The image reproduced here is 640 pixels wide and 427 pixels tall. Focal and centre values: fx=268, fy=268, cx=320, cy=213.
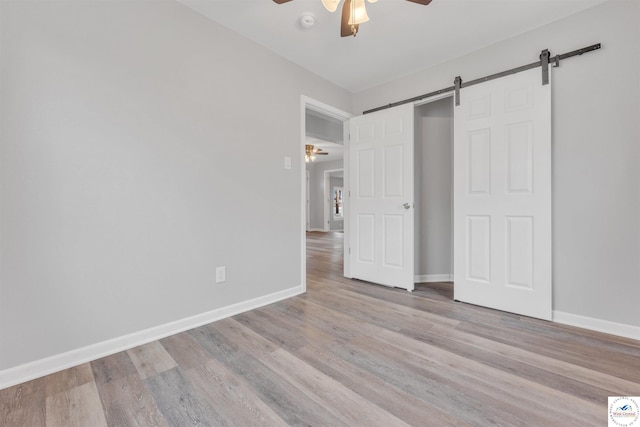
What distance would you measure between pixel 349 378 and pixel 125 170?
6.10ft

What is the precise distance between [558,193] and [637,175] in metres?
0.42

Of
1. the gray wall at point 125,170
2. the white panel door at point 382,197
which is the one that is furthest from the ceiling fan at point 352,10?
the white panel door at point 382,197

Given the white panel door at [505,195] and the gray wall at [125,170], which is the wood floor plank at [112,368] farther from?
the white panel door at [505,195]

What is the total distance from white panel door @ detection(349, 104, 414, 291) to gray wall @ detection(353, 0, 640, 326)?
3.96 feet

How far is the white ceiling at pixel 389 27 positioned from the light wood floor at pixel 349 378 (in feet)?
7.95

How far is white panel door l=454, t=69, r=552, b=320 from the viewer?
217 cm

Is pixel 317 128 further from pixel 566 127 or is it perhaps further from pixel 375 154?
pixel 566 127

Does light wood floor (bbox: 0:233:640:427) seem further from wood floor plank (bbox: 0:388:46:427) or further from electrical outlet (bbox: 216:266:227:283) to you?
electrical outlet (bbox: 216:266:227:283)

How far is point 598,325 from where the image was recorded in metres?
1.98

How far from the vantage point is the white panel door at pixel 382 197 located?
2945mm

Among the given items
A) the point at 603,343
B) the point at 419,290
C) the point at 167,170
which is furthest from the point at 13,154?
the point at 603,343

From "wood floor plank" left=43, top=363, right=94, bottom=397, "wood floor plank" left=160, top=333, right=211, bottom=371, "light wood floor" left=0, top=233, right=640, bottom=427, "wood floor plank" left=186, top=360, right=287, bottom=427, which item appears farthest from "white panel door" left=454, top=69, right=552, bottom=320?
"wood floor plank" left=43, top=363, right=94, bottom=397

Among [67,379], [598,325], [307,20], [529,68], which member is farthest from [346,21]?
[598,325]

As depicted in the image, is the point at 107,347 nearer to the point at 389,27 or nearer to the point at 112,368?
the point at 112,368
